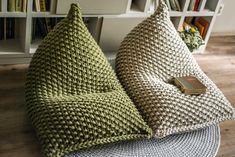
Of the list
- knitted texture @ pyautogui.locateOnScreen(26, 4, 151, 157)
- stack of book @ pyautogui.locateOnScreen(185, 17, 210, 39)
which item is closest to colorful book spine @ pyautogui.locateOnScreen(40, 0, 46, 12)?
knitted texture @ pyautogui.locateOnScreen(26, 4, 151, 157)

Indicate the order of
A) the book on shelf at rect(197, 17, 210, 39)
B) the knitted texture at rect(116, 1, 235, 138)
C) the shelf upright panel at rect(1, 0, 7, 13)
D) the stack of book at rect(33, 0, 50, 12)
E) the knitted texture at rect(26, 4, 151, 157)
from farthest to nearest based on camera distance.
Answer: the book on shelf at rect(197, 17, 210, 39) → the stack of book at rect(33, 0, 50, 12) → the shelf upright panel at rect(1, 0, 7, 13) → the knitted texture at rect(116, 1, 235, 138) → the knitted texture at rect(26, 4, 151, 157)

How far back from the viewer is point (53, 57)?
1.60 meters

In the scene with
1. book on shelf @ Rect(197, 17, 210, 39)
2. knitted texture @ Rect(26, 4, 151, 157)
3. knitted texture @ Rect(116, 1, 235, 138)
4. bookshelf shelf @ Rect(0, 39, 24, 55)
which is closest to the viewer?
knitted texture @ Rect(26, 4, 151, 157)

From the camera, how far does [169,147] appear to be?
156 centimetres

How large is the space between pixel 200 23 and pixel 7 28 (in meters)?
1.51

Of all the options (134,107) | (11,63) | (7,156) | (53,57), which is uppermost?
(53,57)

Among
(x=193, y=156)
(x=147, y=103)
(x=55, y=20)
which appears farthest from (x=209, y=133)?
(x=55, y=20)

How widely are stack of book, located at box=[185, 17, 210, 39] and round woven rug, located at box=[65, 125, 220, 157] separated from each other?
128 cm

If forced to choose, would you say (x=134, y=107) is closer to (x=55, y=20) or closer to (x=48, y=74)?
(x=48, y=74)

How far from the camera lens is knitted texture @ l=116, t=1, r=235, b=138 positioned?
1.58 m

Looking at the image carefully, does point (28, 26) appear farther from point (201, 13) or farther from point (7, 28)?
point (201, 13)

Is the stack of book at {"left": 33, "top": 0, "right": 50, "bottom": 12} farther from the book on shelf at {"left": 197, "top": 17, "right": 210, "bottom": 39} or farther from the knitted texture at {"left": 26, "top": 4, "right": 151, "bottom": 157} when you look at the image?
the book on shelf at {"left": 197, "top": 17, "right": 210, "bottom": 39}

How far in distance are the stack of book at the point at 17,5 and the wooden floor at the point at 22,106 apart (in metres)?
0.40

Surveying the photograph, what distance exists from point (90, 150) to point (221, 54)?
6.10 ft
